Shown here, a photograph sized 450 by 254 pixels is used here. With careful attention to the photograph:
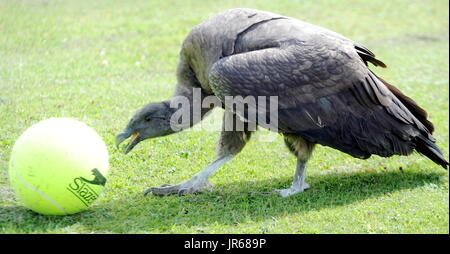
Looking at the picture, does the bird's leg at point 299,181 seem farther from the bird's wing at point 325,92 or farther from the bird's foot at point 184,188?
the bird's foot at point 184,188

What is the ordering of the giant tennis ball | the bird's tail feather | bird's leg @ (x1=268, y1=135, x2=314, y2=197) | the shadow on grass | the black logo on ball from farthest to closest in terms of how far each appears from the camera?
the bird's tail feather, bird's leg @ (x1=268, y1=135, x2=314, y2=197), the shadow on grass, the black logo on ball, the giant tennis ball

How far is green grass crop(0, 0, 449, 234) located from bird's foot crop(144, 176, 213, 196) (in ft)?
0.30

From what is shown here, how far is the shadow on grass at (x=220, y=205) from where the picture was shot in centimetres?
491

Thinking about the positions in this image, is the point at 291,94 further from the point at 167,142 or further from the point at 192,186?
the point at 167,142

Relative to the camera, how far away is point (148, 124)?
595cm

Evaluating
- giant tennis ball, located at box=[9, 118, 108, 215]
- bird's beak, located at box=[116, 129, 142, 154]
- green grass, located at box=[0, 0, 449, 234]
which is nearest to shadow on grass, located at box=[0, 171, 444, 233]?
green grass, located at box=[0, 0, 449, 234]

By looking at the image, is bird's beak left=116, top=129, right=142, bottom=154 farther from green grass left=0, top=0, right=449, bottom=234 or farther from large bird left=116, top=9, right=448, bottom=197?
green grass left=0, top=0, right=449, bottom=234

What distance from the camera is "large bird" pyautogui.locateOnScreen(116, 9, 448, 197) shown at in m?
5.56

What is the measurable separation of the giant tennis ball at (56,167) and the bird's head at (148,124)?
0.94 m

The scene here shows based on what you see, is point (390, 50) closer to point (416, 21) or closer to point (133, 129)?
point (416, 21)

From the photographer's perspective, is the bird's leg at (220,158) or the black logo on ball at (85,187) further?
the bird's leg at (220,158)

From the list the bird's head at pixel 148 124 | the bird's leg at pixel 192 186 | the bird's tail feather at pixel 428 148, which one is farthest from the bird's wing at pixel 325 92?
the bird's leg at pixel 192 186

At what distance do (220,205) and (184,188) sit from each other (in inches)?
18.7

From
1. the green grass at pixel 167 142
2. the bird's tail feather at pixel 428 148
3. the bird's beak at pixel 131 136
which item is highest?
the bird's beak at pixel 131 136
